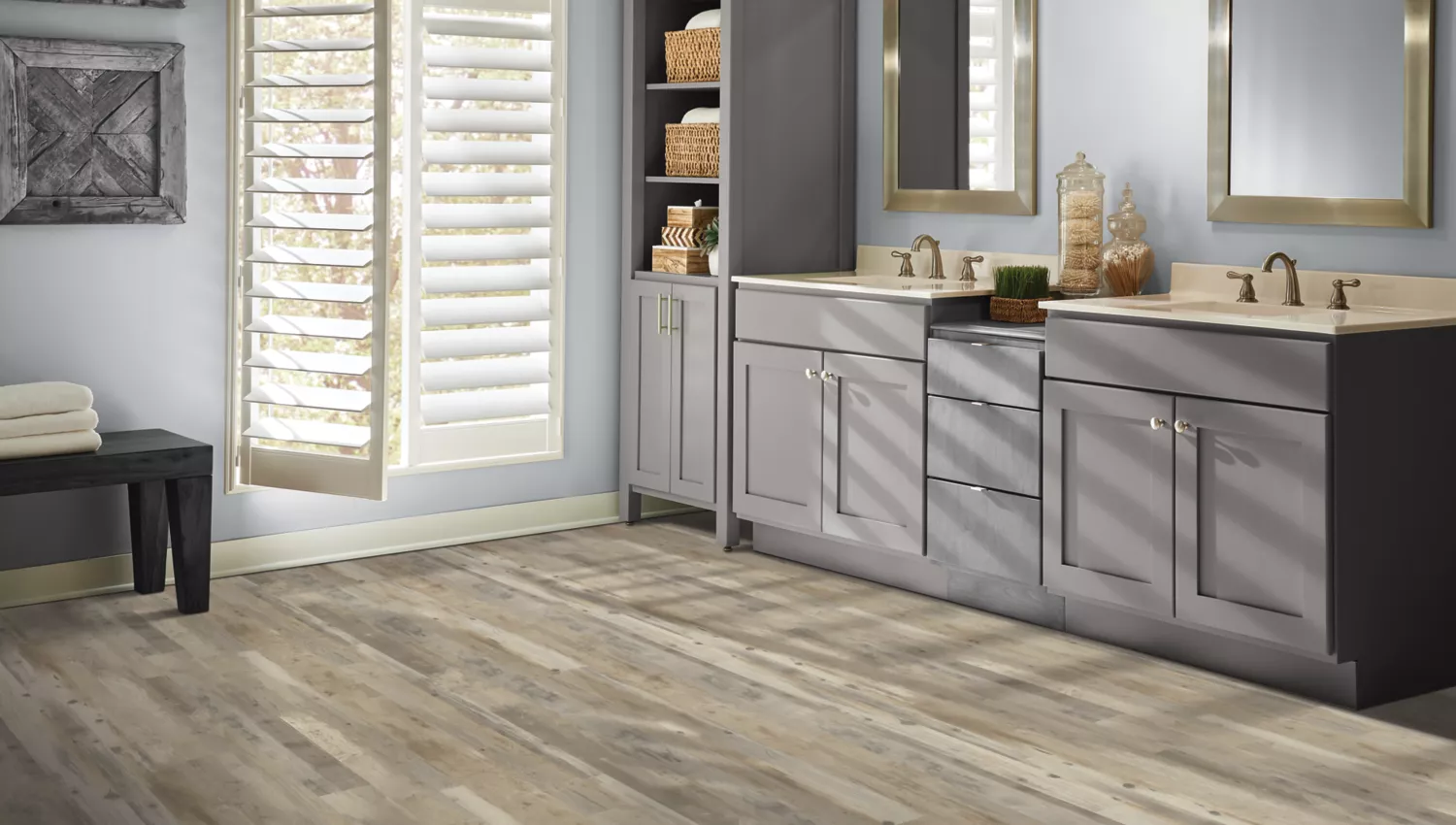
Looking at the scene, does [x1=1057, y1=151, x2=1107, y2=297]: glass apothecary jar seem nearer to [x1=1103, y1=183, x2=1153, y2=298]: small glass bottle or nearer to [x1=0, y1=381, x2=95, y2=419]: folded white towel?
[x1=1103, y1=183, x2=1153, y2=298]: small glass bottle

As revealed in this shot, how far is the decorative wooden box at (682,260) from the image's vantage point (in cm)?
529

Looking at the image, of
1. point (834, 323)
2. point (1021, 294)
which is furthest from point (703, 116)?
point (1021, 294)

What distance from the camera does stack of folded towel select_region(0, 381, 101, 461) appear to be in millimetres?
3992

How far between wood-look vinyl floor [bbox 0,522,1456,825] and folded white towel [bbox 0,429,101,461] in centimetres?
49

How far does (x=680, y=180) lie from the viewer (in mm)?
5289

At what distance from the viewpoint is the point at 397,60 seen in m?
5.01

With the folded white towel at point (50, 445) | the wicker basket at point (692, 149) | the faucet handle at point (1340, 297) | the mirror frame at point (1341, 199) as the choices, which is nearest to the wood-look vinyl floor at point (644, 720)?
the folded white towel at point (50, 445)

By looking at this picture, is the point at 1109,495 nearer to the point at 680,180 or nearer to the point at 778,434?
the point at 778,434

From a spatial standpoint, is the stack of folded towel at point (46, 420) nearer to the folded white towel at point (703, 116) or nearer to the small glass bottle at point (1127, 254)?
the folded white towel at point (703, 116)

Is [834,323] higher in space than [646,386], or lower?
higher

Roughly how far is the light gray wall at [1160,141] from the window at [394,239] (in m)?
1.59

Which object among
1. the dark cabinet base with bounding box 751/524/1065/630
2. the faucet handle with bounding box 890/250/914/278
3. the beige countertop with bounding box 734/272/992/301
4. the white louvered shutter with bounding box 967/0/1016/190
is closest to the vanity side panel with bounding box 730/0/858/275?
the beige countertop with bounding box 734/272/992/301

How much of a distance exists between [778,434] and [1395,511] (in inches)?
77.5

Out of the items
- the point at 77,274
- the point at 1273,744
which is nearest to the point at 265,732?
the point at 77,274
